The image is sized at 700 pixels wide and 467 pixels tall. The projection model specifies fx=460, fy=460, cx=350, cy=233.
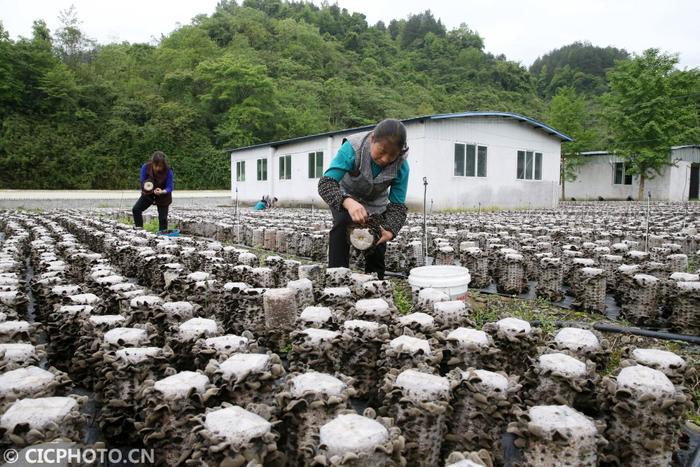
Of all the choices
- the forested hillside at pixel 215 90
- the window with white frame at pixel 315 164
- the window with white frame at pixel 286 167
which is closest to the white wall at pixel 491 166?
the window with white frame at pixel 315 164

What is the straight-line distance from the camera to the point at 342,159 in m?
3.87

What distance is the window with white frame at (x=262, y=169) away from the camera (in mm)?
24875

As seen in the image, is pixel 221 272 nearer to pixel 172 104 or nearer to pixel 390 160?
pixel 390 160

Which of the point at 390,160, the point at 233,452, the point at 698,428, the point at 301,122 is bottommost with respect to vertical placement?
the point at 698,428

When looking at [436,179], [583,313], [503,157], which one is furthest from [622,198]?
[583,313]

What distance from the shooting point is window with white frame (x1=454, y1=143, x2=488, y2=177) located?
57.3ft

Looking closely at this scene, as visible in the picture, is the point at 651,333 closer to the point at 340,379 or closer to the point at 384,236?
the point at 384,236

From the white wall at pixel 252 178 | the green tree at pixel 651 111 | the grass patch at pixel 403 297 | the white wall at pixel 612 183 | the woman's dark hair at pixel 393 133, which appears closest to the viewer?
the woman's dark hair at pixel 393 133

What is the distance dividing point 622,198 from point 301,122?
25156 mm

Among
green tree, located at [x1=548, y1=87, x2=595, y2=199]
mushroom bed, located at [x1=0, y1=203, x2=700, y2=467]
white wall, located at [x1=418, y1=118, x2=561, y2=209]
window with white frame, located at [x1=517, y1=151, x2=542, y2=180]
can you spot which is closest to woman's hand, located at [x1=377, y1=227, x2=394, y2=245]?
mushroom bed, located at [x1=0, y1=203, x2=700, y2=467]

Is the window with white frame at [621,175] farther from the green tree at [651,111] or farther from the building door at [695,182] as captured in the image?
the building door at [695,182]

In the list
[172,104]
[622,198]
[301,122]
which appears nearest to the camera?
[622,198]

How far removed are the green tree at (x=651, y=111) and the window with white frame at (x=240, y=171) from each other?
22.3 m

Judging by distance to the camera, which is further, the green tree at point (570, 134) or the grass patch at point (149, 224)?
the green tree at point (570, 134)
